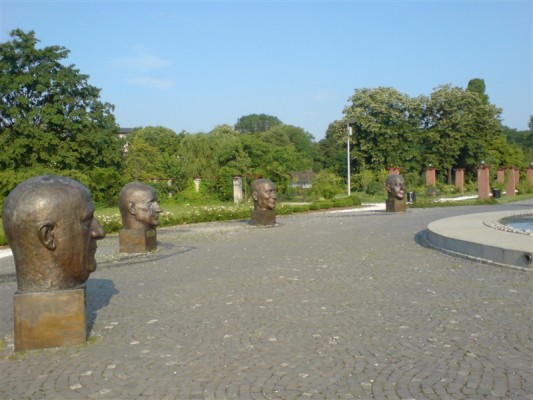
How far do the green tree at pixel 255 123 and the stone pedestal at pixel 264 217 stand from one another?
9488cm

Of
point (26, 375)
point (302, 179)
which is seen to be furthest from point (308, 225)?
point (302, 179)

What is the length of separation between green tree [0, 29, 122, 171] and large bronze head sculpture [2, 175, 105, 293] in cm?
3086

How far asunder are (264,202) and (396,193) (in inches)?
362

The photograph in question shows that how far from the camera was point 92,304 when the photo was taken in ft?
27.5

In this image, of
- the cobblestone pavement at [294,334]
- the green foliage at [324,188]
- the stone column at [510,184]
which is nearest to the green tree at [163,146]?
the green foliage at [324,188]

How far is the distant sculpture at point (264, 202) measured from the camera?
21469 millimetres

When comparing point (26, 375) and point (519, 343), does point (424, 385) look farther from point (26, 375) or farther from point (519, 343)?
point (26, 375)

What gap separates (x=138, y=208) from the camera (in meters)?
14.6

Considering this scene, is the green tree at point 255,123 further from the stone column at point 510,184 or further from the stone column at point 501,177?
the stone column at point 510,184

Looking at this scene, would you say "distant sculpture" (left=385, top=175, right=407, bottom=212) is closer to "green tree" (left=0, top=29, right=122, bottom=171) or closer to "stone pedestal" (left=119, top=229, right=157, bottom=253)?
"stone pedestal" (left=119, top=229, right=157, bottom=253)

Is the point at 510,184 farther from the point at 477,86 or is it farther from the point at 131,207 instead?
the point at 131,207

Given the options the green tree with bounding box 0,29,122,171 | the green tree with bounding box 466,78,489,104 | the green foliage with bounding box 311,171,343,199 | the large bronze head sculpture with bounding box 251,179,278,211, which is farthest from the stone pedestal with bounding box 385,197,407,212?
the green tree with bounding box 466,78,489,104

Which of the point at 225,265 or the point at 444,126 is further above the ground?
the point at 444,126

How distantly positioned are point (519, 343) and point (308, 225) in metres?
15.9
